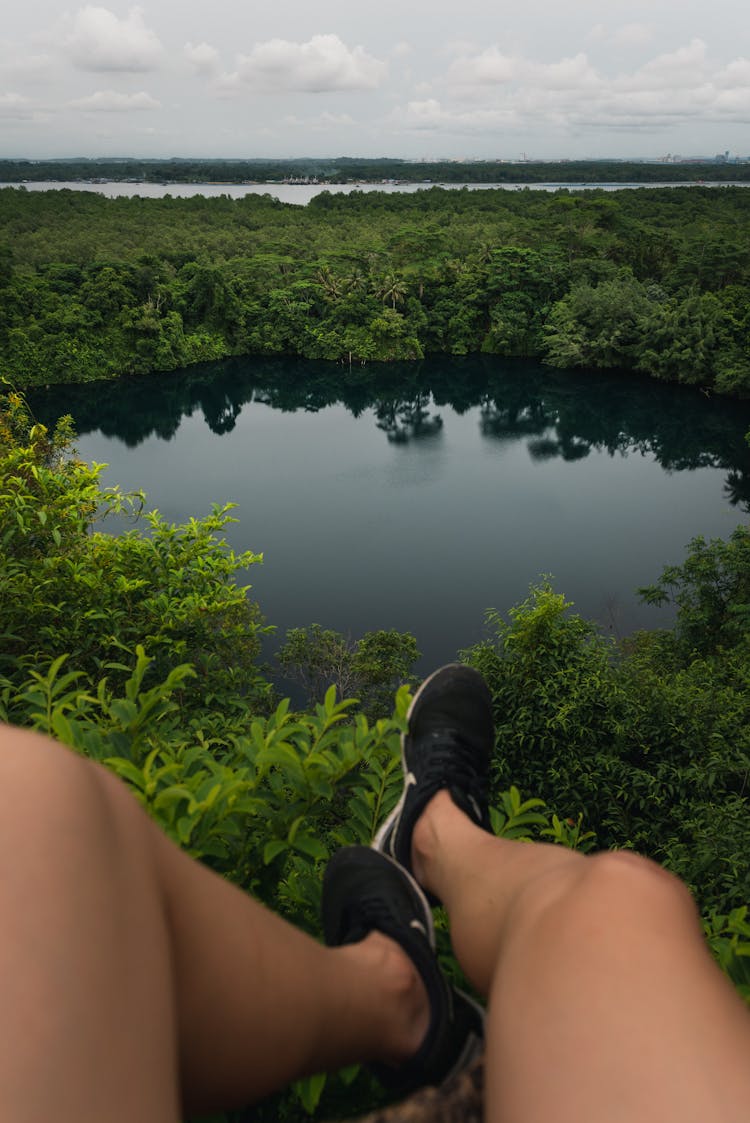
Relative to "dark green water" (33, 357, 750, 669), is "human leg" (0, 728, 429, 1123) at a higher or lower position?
higher

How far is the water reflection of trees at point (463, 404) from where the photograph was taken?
24.8 m

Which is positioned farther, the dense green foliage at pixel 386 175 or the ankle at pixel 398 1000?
the dense green foliage at pixel 386 175

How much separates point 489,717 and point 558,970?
38.3 inches

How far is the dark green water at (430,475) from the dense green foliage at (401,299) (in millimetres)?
1213

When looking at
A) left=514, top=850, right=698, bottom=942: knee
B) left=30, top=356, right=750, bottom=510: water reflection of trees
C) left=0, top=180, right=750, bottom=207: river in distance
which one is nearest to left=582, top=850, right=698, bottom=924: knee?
left=514, top=850, right=698, bottom=942: knee

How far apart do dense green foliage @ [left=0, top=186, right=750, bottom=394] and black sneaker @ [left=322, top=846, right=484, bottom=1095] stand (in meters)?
26.8

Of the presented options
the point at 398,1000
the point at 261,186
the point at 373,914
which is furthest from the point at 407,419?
the point at 261,186

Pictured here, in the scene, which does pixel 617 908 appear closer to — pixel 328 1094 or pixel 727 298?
pixel 328 1094

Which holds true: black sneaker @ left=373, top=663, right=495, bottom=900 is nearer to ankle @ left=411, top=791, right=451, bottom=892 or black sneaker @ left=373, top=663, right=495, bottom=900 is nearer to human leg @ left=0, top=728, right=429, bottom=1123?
ankle @ left=411, top=791, right=451, bottom=892

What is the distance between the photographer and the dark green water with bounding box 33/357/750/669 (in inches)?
662

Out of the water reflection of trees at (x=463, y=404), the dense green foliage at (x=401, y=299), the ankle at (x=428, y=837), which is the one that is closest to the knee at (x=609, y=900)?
the ankle at (x=428, y=837)

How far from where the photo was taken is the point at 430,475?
23.2 metres

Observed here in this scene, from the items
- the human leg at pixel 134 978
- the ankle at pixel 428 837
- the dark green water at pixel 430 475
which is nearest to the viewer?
the human leg at pixel 134 978

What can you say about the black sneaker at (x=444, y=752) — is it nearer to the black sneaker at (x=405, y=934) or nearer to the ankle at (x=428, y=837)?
the ankle at (x=428, y=837)
